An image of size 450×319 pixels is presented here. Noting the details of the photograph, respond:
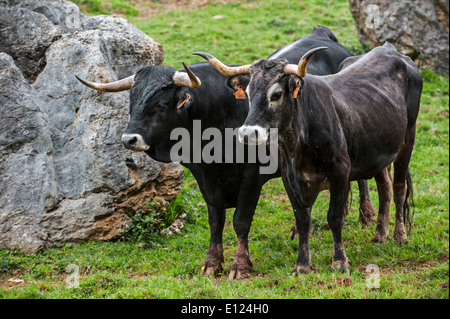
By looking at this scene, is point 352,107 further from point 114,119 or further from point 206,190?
point 114,119

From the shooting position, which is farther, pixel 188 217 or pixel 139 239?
pixel 188 217

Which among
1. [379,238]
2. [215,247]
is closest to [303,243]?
[215,247]

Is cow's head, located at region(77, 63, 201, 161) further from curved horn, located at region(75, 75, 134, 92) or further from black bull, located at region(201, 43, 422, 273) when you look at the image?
black bull, located at region(201, 43, 422, 273)

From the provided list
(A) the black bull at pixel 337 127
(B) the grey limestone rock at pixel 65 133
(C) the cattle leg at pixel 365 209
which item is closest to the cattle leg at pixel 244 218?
(A) the black bull at pixel 337 127

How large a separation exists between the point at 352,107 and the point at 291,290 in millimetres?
2196

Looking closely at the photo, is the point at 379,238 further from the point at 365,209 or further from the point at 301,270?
the point at 301,270

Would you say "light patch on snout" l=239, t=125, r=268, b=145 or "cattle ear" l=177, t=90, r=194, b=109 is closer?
"light patch on snout" l=239, t=125, r=268, b=145

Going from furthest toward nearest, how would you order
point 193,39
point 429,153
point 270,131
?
1. point 193,39
2. point 429,153
3. point 270,131

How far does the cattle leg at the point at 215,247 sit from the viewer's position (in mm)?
7014

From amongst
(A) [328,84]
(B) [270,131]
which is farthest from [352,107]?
(B) [270,131]

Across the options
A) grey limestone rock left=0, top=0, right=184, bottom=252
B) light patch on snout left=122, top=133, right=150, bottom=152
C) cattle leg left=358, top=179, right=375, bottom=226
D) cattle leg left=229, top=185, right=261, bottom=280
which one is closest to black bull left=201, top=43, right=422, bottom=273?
cattle leg left=229, top=185, right=261, bottom=280

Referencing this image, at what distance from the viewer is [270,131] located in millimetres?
5871

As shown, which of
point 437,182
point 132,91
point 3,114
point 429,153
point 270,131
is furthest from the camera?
point 429,153

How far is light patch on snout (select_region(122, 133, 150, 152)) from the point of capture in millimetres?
6391
